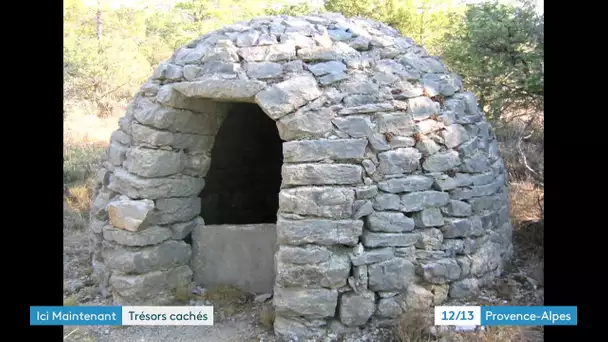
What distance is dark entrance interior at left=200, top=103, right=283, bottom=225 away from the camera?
6.05 metres

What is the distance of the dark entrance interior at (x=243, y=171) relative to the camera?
6054 millimetres

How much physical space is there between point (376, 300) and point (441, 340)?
54cm

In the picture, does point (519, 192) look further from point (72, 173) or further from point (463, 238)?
point (72, 173)

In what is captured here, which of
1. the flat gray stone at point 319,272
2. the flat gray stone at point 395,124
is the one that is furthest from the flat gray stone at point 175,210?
the flat gray stone at point 395,124

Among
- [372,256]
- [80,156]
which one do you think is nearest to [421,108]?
[372,256]

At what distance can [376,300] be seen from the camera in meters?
3.67

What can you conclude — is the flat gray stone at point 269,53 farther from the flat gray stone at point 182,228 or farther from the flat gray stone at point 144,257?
the flat gray stone at point 144,257

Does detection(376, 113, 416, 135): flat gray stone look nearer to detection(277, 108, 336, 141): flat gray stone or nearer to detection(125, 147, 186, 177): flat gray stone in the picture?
detection(277, 108, 336, 141): flat gray stone

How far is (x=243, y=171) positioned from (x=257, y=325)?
2867 mm

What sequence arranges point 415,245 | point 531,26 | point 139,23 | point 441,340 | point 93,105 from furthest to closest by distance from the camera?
1. point 139,23
2. point 93,105
3. point 531,26
4. point 415,245
5. point 441,340

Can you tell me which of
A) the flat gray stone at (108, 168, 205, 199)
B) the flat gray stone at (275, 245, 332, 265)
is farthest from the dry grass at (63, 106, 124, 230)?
the flat gray stone at (275, 245, 332, 265)

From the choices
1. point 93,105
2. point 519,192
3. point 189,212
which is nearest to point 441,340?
point 189,212

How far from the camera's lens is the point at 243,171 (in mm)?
6500

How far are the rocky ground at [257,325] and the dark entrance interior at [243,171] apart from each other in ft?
5.50
